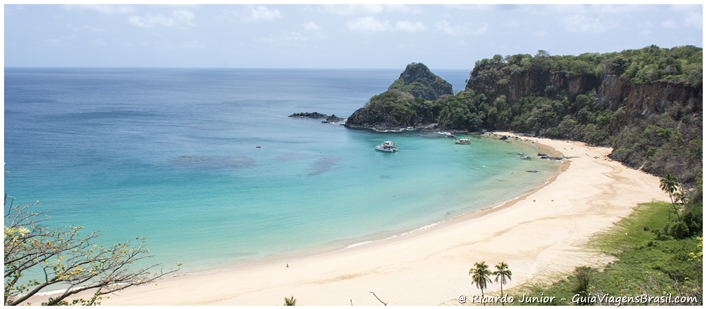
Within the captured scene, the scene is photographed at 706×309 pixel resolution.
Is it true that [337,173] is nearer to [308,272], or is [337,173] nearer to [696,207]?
[308,272]

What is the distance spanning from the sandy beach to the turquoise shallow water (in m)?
2.52

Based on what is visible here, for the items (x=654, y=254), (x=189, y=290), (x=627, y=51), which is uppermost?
(x=627, y=51)

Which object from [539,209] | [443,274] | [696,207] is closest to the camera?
[443,274]

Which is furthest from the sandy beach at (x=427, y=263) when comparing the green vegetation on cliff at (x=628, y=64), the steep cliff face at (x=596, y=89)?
the green vegetation on cliff at (x=628, y=64)

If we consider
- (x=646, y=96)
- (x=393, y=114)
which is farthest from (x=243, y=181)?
(x=646, y=96)

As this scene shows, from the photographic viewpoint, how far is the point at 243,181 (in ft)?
157

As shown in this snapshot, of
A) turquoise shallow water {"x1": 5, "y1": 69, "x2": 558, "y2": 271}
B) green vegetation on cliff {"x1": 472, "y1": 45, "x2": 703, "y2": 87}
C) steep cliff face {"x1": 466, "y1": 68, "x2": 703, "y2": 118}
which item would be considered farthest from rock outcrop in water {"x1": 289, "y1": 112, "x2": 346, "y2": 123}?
green vegetation on cliff {"x1": 472, "y1": 45, "x2": 703, "y2": 87}

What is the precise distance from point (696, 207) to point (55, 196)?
47.2m

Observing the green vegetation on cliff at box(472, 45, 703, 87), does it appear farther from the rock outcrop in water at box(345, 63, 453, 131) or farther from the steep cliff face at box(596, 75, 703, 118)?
the rock outcrop in water at box(345, 63, 453, 131)

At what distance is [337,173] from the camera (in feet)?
172

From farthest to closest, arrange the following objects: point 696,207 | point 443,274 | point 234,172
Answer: point 234,172 < point 696,207 < point 443,274

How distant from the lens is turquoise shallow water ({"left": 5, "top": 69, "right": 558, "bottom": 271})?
34.4 m

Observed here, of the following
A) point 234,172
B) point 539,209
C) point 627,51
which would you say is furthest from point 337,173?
point 627,51

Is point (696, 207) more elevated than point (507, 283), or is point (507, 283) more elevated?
point (696, 207)
